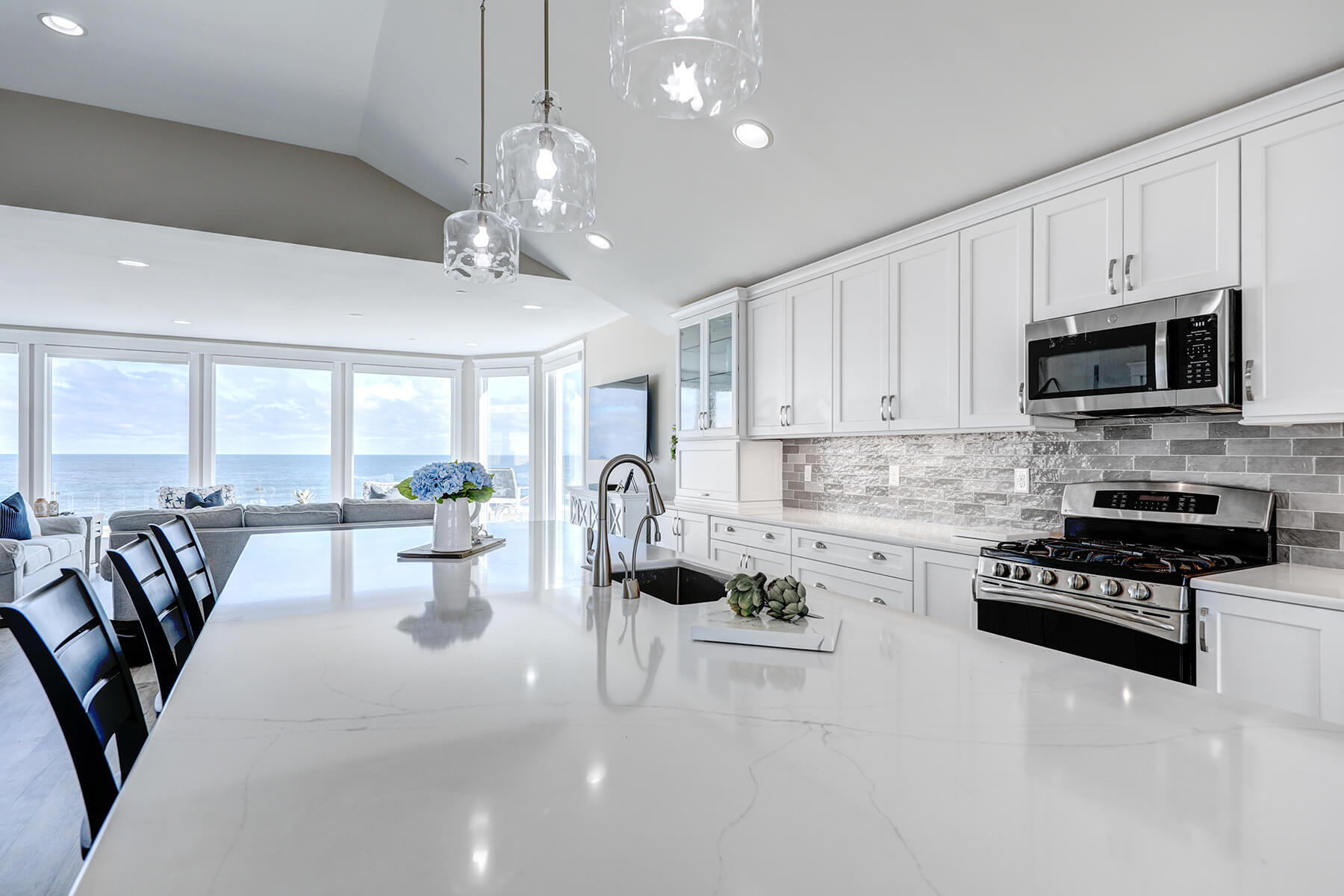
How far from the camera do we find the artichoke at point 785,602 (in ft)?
4.23

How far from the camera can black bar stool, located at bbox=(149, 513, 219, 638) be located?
206 centimetres

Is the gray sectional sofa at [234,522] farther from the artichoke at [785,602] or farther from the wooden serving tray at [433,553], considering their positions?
the artichoke at [785,602]

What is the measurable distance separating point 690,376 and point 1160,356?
295 centimetres

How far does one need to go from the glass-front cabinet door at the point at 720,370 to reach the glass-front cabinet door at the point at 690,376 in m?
0.08

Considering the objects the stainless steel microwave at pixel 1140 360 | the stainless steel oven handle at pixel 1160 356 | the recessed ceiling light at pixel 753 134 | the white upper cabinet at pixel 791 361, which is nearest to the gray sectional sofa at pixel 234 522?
the white upper cabinet at pixel 791 361

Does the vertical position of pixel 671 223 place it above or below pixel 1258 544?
above

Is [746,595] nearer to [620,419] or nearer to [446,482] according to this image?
[446,482]

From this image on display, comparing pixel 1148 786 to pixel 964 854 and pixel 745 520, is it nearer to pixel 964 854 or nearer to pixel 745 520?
pixel 964 854

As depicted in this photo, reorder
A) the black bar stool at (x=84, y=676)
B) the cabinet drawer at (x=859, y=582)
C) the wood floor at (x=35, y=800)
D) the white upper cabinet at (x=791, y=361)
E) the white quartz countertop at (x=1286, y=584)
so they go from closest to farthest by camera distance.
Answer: the black bar stool at (x=84, y=676) → the white quartz countertop at (x=1286, y=584) → the wood floor at (x=35, y=800) → the cabinet drawer at (x=859, y=582) → the white upper cabinet at (x=791, y=361)

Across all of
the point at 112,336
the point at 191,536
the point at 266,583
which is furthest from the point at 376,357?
the point at 266,583

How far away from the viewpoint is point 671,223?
3.87 meters

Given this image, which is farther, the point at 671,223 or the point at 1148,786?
the point at 671,223

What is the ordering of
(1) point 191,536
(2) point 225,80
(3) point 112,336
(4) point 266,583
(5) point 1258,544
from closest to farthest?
(4) point 266,583
(5) point 1258,544
(1) point 191,536
(2) point 225,80
(3) point 112,336

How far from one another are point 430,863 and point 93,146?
15.7ft
